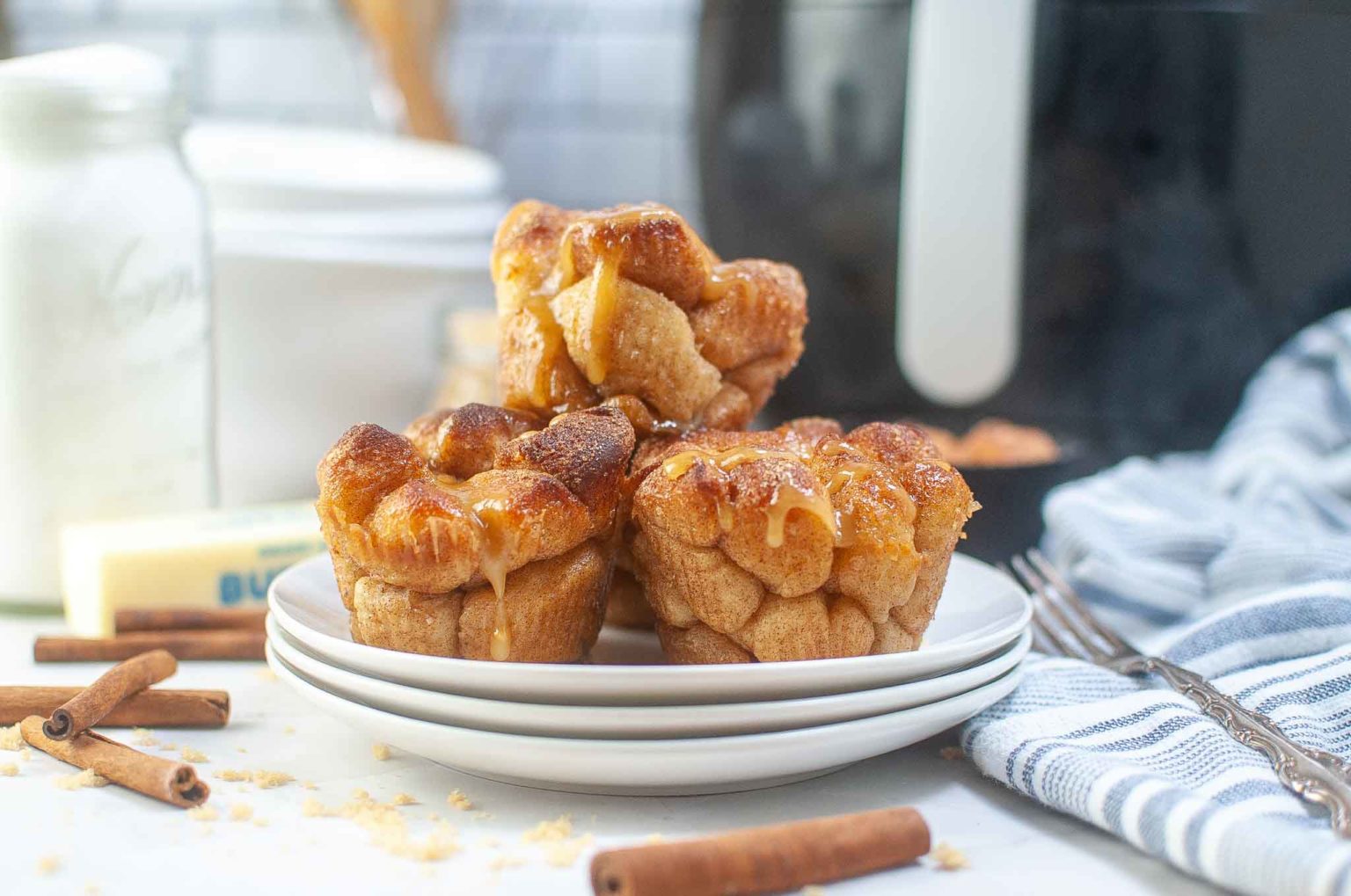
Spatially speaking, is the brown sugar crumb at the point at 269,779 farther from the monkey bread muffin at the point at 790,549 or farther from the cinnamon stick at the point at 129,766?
the monkey bread muffin at the point at 790,549

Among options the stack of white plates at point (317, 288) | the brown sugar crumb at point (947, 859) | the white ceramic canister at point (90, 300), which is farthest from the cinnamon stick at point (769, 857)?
the stack of white plates at point (317, 288)

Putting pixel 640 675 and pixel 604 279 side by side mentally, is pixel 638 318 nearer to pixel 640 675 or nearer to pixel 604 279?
pixel 604 279

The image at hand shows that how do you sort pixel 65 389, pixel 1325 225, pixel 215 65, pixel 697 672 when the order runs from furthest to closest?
pixel 215 65 < pixel 1325 225 < pixel 65 389 < pixel 697 672

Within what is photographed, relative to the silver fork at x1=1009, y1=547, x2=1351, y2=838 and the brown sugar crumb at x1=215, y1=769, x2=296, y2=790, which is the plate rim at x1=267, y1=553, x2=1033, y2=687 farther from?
the silver fork at x1=1009, y1=547, x2=1351, y2=838

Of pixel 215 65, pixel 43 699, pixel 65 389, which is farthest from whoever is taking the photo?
pixel 215 65

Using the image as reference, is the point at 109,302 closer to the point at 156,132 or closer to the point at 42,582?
the point at 156,132

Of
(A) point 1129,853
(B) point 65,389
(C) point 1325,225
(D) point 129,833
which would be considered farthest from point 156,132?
(C) point 1325,225
